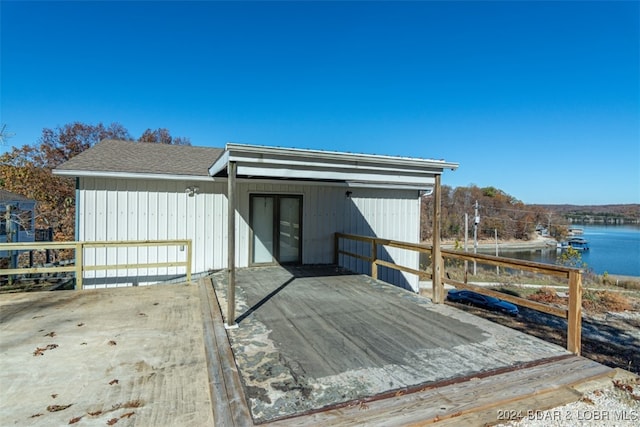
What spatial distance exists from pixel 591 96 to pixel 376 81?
9777mm

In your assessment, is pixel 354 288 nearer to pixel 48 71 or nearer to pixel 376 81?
pixel 376 81

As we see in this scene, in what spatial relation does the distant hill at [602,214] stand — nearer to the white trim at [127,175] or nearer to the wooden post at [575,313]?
the wooden post at [575,313]

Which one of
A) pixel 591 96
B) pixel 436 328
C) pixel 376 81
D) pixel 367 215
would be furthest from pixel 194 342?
pixel 591 96

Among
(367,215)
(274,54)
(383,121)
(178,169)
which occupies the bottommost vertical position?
(367,215)

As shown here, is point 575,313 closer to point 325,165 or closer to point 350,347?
point 350,347

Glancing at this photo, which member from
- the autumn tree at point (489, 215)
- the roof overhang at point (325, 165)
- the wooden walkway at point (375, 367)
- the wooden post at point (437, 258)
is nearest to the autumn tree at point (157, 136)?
the roof overhang at point (325, 165)

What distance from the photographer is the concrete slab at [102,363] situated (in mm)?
2338

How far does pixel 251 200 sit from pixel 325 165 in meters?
3.37

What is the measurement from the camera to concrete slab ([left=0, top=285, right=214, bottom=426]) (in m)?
2.34

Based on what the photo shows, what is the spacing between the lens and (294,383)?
2.59 metres

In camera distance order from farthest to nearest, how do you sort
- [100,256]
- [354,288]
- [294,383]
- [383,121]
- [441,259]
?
[383,121], [100,256], [354,288], [441,259], [294,383]

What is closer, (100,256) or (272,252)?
(100,256)

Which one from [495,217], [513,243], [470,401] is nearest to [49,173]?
[470,401]

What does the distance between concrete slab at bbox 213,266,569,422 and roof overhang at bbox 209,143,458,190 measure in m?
1.90
